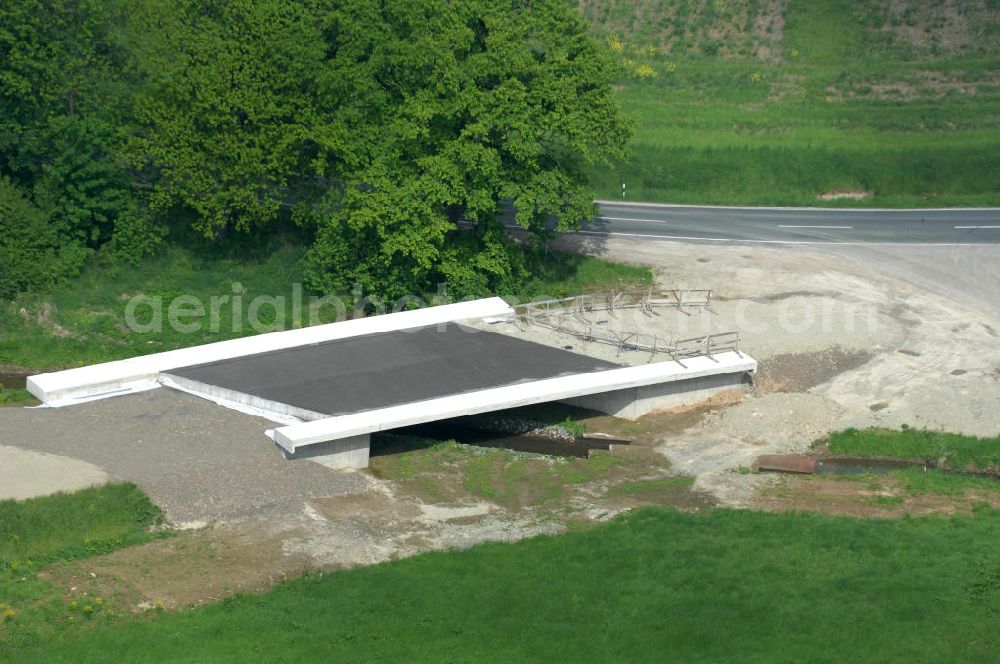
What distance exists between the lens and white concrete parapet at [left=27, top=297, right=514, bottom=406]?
41.8 meters

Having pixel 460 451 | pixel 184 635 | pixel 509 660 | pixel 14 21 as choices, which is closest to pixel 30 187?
pixel 14 21

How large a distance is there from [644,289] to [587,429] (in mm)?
10764

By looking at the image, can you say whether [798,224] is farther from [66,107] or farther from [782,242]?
[66,107]

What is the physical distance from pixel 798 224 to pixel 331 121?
22.5 meters

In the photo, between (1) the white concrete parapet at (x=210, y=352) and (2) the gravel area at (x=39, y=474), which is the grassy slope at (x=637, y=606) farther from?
(1) the white concrete parapet at (x=210, y=352)

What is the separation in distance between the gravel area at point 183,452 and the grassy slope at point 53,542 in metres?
1.06

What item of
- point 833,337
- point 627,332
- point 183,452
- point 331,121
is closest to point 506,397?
point 627,332

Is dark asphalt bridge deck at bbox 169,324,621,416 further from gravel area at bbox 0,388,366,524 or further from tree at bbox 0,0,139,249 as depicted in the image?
tree at bbox 0,0,139,249

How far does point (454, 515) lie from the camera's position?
119 feet

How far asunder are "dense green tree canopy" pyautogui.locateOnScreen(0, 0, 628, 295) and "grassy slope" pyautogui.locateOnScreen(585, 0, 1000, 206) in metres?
15.1

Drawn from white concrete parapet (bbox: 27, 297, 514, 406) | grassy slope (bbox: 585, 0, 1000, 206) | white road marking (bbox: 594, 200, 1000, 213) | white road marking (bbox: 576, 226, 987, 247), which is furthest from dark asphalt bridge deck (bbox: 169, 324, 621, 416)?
grassy slope (bbox: 585, 0, 1000, 206)

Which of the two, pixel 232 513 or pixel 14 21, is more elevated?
pixel 14 21

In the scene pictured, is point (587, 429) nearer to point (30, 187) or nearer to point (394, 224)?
point (394, 224)

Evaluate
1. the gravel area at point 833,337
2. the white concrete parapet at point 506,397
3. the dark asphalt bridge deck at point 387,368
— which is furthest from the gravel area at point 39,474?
the gravel area at point 833,337
